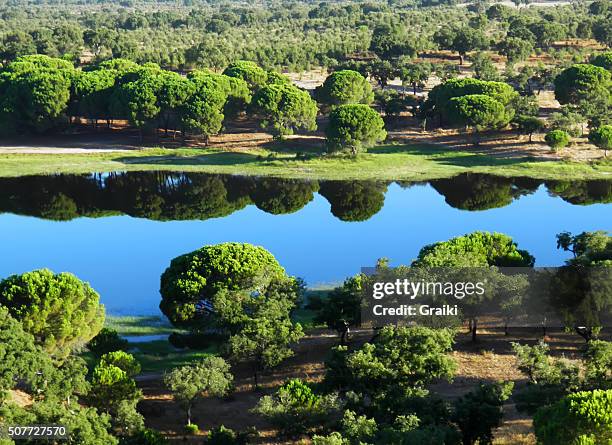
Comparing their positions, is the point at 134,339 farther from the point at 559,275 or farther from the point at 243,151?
the point at 243,151

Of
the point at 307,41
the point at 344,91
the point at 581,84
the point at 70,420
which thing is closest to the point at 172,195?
the point at 344,91

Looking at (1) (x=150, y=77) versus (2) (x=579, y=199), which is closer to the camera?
(2) (x=579, y=199)

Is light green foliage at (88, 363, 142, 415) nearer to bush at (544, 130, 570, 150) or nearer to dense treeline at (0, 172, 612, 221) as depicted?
dense treeline at (0, 172, 612, 221)

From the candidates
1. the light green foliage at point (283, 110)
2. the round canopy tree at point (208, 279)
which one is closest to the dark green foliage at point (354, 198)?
the light green foliage at point (283, 110)

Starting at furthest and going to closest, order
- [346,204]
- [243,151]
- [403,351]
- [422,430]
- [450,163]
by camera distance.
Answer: [243,151]
[450,163]
[346,204]
[403,351]
[422,430]

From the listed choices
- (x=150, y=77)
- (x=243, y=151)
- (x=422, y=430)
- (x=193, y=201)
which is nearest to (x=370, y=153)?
(x=243, y=151)

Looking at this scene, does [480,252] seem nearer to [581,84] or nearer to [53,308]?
[53,308]

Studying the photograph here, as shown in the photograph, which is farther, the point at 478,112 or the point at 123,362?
the point at 478,112
